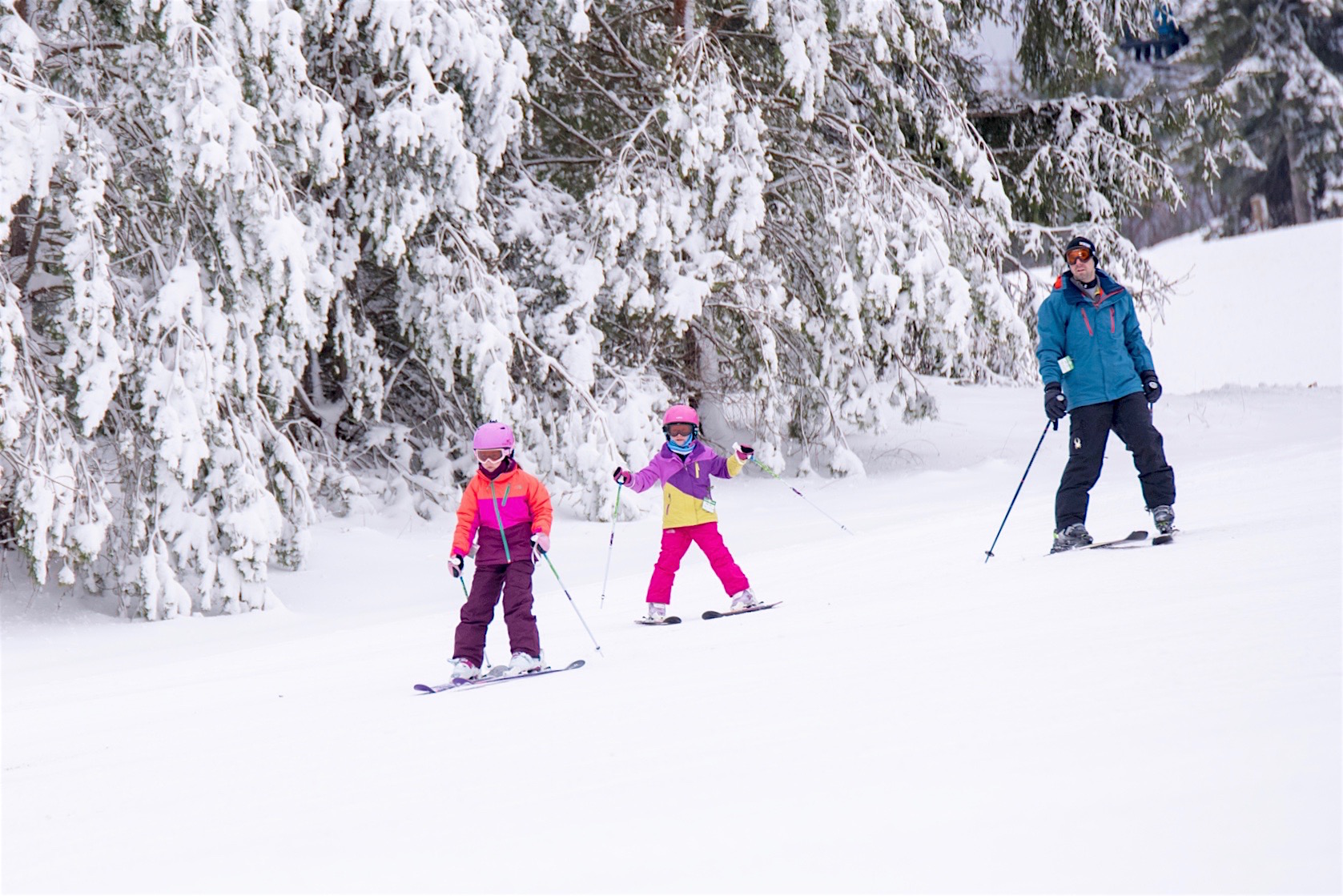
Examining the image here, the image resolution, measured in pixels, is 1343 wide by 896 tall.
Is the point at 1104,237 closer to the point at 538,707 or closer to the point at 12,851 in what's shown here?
the point at 538,707

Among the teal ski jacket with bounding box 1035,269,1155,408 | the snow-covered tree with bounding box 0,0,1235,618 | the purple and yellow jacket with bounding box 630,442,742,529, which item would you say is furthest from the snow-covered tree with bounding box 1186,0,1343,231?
the purple and yellow jacket with bounding box 630,442,742,529

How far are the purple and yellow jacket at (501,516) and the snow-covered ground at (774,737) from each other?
2.13 ft

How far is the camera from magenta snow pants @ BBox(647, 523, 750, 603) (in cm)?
644

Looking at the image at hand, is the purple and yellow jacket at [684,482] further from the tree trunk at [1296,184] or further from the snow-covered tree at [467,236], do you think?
the tree trunk at [1296,184]

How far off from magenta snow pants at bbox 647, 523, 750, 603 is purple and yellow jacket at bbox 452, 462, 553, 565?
111 cm

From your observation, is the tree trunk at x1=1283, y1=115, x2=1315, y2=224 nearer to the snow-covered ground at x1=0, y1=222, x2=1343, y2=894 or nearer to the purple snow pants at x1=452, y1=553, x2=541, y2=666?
the snow-covered ground at x1=0, y1=222, x2=1343, y2=894

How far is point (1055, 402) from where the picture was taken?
→ 20.0 feet

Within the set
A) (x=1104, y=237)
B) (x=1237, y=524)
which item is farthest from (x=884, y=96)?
(x=1237, y=524)

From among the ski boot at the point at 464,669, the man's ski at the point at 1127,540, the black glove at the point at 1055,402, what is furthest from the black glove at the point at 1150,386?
the ski boot at the point at 464,669

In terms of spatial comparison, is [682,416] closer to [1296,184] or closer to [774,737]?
[774,737]

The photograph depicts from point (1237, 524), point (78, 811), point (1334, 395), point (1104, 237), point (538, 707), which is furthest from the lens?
point (1334, 395)

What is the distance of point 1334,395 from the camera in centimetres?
1605

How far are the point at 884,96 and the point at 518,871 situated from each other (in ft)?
35.9

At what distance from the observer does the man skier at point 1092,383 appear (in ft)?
20.4
